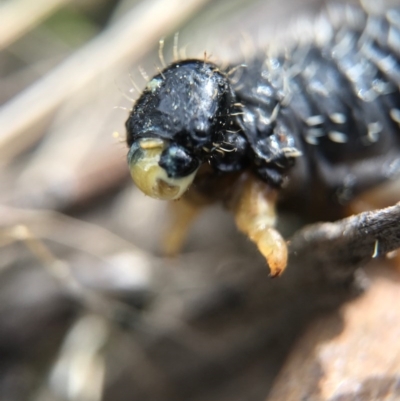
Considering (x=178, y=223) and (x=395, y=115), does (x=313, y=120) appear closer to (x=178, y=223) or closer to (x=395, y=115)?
(x=395, y=115)

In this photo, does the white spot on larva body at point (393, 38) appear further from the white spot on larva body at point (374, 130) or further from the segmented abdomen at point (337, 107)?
the white spot on larva body at point (374, 130)

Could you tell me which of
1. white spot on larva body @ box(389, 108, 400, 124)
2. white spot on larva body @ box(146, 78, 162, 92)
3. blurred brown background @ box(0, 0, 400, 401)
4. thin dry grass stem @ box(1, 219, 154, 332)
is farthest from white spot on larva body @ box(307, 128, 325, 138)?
thin dry grass stem @ box(1, 219, 154, 332)

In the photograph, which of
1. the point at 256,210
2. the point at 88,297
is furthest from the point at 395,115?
the point at 88,297

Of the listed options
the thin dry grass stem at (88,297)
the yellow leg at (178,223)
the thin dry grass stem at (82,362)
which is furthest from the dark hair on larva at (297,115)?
the thin dry grass stem at (82,362)

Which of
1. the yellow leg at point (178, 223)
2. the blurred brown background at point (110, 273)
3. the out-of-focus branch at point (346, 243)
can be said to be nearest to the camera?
the out-of-focus branch at point (346, 243)

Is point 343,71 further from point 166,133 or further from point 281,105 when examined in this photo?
point 166,133

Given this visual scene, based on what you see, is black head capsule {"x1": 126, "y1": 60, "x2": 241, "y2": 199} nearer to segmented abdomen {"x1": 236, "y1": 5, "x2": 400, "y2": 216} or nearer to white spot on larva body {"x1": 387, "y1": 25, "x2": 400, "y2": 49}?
segmented abdomen {"x1": 236, "y1": 5, "x2": 400, "y2": 216}

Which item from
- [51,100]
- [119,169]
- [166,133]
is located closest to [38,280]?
[119,169]
